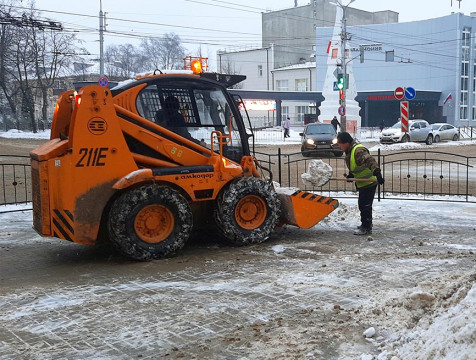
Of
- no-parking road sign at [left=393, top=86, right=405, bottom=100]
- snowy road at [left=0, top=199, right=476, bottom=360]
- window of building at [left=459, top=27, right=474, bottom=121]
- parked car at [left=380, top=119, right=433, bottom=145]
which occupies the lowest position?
snowy road at [left=0, top=199, right=476, bottom=360]

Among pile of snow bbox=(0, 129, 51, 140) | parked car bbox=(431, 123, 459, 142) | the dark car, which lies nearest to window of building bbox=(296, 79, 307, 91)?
parked car bbox=(431, 123, 459, 142)

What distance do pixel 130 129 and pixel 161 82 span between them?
89cm

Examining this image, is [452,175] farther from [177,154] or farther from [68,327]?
[68,327]

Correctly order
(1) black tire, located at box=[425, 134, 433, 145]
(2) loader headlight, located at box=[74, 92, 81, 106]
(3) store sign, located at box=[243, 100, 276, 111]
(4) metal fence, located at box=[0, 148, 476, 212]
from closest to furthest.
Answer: (2) loader headlight, located at box=[74, 92, 81, 106] → (4) metal fence, located at box=[0, 148, 476, 212] → (1) black tire, located at box=[425, 134, 433, 145] → (3) store sign, located at box=[243, 100, 276, 111]

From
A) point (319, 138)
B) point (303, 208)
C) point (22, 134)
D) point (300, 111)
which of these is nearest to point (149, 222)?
point (303, 208)

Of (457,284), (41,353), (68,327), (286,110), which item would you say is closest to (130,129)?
(68,327)

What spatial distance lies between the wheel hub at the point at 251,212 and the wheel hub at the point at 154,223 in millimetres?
1097

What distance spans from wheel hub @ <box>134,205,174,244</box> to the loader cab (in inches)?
47.4

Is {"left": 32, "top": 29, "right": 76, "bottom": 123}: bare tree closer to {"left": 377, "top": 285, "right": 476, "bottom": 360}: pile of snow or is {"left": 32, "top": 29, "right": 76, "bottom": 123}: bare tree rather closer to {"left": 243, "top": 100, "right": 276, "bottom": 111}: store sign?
{"left": 243, "top": 100, "right": 276, "bottom": 111}: store sign

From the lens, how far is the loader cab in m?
7.80

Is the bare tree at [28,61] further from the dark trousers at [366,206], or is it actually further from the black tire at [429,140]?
the dark trousers at [366,206]

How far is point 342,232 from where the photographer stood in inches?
362

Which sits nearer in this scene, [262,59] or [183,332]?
[183,332]

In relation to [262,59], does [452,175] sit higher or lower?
lower
